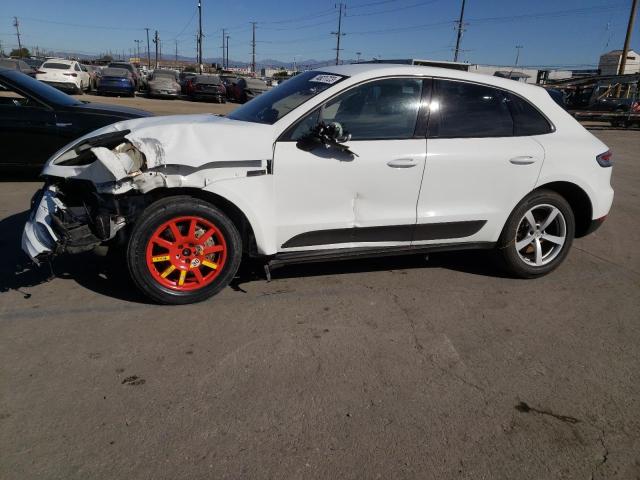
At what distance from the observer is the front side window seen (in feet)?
12.3

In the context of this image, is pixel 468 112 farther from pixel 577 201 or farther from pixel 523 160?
pixel 577 201

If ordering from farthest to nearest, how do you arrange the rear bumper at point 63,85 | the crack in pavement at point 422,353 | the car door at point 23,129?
1. the rear bumper at point 63,85
2. the car door at point 23,129
3. the crack in pavement at point 422,353

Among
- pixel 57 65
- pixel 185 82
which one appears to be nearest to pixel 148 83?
pixel 185 82

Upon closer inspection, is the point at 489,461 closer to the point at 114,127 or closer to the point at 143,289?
the point at 143,289

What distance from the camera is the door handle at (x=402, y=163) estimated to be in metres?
3.79

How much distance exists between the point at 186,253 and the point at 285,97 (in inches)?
57.7

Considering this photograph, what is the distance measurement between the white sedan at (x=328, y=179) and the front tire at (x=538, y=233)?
14mm

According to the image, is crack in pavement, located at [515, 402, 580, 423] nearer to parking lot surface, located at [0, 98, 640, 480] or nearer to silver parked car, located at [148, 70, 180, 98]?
parking lot surface, located at [0, 98, 640, 480]

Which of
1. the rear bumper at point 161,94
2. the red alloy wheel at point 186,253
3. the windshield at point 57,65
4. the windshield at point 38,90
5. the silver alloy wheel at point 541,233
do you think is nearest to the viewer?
the red alloy wheel at point 186,253

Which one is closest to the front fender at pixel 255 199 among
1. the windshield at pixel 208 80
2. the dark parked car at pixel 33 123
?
the dark parked car at pixel 33 123

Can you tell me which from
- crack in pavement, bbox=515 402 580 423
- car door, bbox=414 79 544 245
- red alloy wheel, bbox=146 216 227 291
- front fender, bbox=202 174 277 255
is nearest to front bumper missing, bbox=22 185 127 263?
red alloy wheel, bbox=146 216 227 291

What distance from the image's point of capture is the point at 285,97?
4047 millimetres

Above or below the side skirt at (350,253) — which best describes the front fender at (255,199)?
above

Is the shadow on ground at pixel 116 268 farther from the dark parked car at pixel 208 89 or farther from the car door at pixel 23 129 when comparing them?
the dark parked car at pixel 208 89
